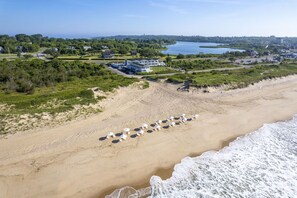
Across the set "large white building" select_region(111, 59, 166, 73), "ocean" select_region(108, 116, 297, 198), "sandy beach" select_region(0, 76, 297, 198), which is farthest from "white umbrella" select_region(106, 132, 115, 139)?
"large white building" select_region(111, 59, 166, 73)

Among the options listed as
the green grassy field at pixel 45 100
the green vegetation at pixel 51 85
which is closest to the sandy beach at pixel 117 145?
the green grassy field at pixel 45 100

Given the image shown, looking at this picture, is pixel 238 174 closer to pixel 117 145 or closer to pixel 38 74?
pixel 117 145

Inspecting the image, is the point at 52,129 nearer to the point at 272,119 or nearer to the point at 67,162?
the point at 67,162

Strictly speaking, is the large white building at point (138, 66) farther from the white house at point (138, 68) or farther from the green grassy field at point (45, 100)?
the green grassy field at point (45, 100)

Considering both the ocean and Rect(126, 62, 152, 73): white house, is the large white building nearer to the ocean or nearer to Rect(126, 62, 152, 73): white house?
Rect(126, 62, 152, 73): white house

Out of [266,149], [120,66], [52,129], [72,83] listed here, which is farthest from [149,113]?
[120,66]

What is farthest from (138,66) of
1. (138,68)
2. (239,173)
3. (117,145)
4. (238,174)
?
(238,174)
